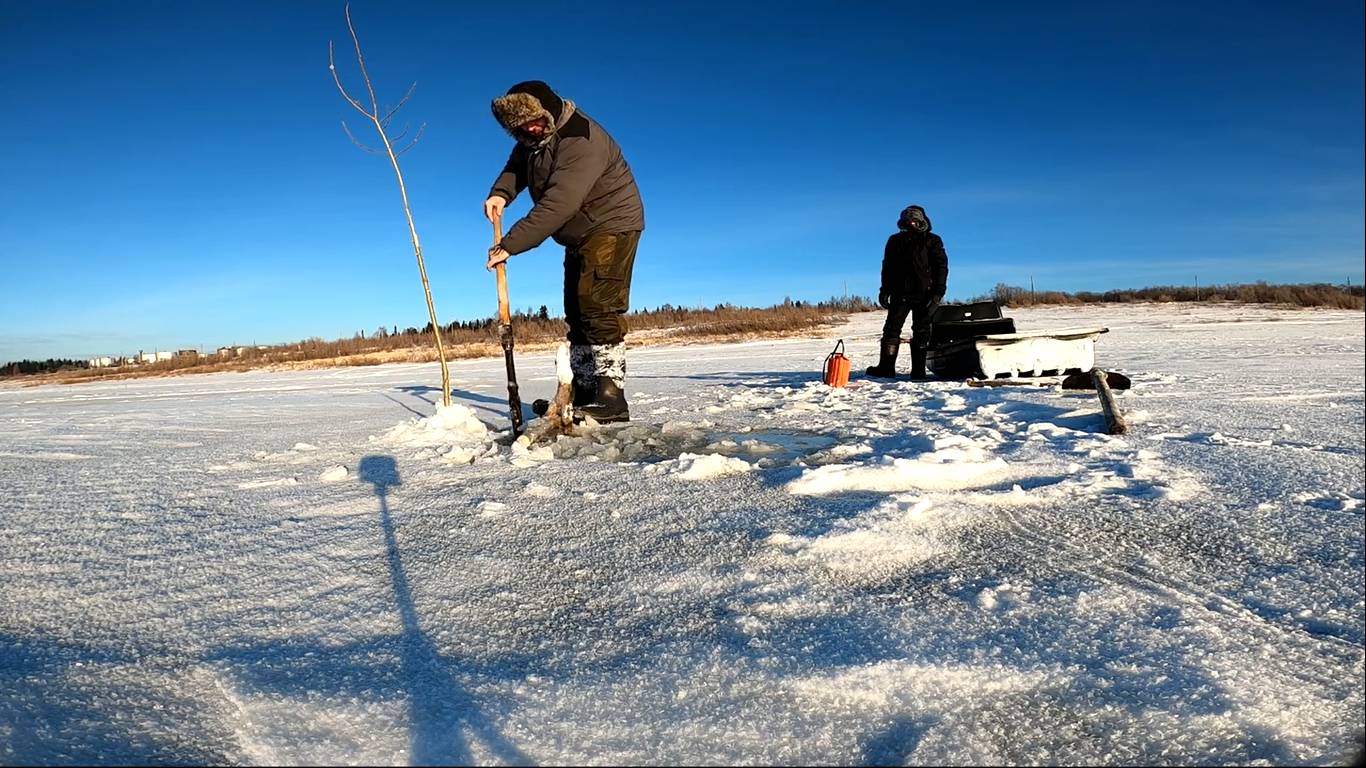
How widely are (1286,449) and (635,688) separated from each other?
246 cm

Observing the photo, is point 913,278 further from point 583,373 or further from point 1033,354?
point 583,373

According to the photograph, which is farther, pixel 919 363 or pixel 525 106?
pixel 919 363

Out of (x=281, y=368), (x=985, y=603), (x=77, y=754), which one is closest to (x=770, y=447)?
(x=985, y=603)

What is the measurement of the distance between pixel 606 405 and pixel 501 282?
0.86 meters

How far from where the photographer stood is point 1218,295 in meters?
23.1

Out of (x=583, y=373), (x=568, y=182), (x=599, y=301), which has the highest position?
(x=568, y=182)

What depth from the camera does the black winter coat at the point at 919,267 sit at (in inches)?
256

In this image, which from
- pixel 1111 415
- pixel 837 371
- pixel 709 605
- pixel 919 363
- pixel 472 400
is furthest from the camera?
pixel 919 363

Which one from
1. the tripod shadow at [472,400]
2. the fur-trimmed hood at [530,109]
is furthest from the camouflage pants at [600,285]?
the tripod shadow at [472,400]

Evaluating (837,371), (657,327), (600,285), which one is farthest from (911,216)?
(657,327)

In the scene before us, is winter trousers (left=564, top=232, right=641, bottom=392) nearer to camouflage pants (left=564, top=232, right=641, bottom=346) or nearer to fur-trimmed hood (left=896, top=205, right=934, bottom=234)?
camouflage pants (left=564, top=232, right=641, bottom=346)

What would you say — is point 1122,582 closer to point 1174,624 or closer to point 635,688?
point 1174,624

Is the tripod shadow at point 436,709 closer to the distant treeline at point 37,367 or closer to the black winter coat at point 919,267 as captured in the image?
the black winter coat at point 919,267

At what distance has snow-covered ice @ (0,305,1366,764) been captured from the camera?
92 cm
